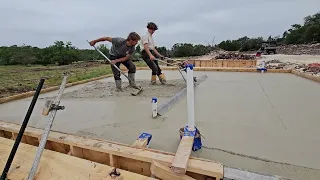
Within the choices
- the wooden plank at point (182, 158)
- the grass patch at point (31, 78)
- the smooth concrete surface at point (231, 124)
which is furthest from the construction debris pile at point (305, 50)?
the wooden plank at point (182, 158)

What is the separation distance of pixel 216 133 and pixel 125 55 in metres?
2.33

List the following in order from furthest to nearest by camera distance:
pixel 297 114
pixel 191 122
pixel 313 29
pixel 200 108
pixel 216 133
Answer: pixel 313 29, pixel 200 108, pixel 297 114, pixel 216 133, pixel 191 122

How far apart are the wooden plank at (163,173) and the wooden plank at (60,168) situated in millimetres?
72

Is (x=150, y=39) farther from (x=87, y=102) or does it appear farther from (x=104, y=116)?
(x=104, y=116)

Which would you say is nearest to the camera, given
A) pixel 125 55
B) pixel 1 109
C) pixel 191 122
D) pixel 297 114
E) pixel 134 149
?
pixel 134 149

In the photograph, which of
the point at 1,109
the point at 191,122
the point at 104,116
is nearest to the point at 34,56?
the point at 1,109

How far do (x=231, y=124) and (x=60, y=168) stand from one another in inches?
60.2

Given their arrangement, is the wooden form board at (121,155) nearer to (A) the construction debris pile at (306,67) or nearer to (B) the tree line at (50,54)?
(A) the construction debris pile at (306,67)

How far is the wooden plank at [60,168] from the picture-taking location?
1248 mm

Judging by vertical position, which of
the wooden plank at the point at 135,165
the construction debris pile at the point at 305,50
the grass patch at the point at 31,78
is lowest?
the wooden plank at the point at 135,165

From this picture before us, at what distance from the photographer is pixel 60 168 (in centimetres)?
134

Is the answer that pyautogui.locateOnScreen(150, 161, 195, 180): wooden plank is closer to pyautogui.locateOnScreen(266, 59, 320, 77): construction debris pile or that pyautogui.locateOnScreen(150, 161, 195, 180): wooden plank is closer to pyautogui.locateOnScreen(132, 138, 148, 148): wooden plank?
pyautogui.locateOnScreen(132, 138, 148, 148): wooden plank

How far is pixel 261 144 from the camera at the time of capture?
1.61 metres

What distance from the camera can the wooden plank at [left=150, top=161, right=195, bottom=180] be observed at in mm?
1187
